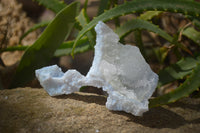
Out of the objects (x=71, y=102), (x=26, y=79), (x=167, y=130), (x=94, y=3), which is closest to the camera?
(x=167, y=130)

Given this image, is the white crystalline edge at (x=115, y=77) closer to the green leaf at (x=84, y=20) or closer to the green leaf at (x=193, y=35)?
the green leaf at (x=84, y=20)

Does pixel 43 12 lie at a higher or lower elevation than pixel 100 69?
higher

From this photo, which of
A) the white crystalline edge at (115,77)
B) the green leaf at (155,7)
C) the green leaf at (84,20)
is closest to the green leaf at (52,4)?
the green leaf at (84,20)

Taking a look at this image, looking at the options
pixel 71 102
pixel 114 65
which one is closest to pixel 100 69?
pixel 114 65

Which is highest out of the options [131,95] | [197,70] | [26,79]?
[197,70]

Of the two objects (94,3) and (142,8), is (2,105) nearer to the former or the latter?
(142,8)

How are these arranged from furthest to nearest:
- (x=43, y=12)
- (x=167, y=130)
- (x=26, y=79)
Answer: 1. (x=43, y=12)
2. (x=26, y=79)
3. (x=167, y=130)

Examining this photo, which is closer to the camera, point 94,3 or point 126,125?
point 126,125

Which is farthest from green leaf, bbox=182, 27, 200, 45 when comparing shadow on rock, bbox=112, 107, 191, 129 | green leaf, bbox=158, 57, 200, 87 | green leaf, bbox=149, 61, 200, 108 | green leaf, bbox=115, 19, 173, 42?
shadow on rock, bbox=112, 107, 191, 129
